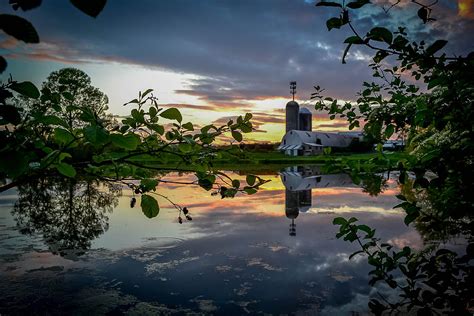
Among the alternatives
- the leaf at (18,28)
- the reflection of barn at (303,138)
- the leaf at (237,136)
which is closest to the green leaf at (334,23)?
the leaf at (237,136)

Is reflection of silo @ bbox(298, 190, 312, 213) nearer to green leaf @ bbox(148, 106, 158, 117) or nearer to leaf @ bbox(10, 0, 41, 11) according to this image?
green leaf @ bbox(148, 106, 158, 117)

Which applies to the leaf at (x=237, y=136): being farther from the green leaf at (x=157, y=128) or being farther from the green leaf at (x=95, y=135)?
the green leaf at (x=95, y=135)

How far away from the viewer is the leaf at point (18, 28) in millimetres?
613

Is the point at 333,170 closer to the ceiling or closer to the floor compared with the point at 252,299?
closer to the ceiling

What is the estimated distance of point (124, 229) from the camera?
10.2 metres

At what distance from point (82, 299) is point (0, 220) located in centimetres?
778

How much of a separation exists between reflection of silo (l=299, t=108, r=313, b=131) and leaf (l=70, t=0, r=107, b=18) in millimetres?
88817

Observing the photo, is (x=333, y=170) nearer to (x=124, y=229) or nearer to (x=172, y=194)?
(x=124, y=229)

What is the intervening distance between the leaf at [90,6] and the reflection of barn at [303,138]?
227 ft

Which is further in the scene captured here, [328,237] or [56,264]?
[328,237]

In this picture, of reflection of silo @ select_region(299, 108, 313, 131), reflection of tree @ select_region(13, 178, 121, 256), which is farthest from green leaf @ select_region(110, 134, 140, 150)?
reflection of silo @ select_region(299, 108, 313, 131)

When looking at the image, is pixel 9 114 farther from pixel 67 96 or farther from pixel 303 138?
pixel 303 138

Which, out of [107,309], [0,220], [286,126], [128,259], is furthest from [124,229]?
[286,126]

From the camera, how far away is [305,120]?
88.6 meters
